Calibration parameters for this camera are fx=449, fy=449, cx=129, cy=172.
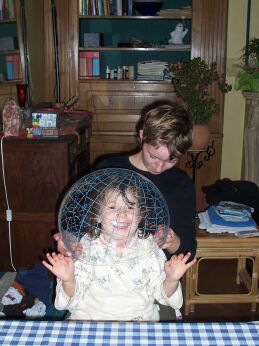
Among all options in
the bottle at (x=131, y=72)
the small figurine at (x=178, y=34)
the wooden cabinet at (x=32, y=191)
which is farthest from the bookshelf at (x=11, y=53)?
the small figurine at (x=178, y=34)

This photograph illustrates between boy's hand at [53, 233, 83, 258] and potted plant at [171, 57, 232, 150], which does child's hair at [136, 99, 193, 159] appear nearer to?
boy's hand at [53, 233, 83, 258]

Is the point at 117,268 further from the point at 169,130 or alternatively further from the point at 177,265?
the point at 169,130

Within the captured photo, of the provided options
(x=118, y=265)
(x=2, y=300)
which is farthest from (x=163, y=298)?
(x=2, y=300)

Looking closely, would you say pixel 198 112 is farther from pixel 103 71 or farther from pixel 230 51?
pixel 103 71

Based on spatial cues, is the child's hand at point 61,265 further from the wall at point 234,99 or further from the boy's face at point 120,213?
the wall at point 234,99

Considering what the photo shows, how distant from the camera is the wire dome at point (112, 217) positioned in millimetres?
1123

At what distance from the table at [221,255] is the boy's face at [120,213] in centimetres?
132

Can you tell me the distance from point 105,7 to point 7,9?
83 centimetres

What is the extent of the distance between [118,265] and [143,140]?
1.57ft

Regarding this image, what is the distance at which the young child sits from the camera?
113 centimetres

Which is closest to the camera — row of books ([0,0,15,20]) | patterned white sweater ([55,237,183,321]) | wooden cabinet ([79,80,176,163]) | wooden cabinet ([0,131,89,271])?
patterned white sweater ([55,237,183,321])

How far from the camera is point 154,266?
1376mm

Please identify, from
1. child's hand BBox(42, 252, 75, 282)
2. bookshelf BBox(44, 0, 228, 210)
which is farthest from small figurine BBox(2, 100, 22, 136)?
child's hand BBox(42, 252, 75, 282)

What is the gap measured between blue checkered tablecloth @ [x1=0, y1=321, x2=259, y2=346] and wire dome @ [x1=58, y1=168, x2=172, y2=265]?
8.0 inches
